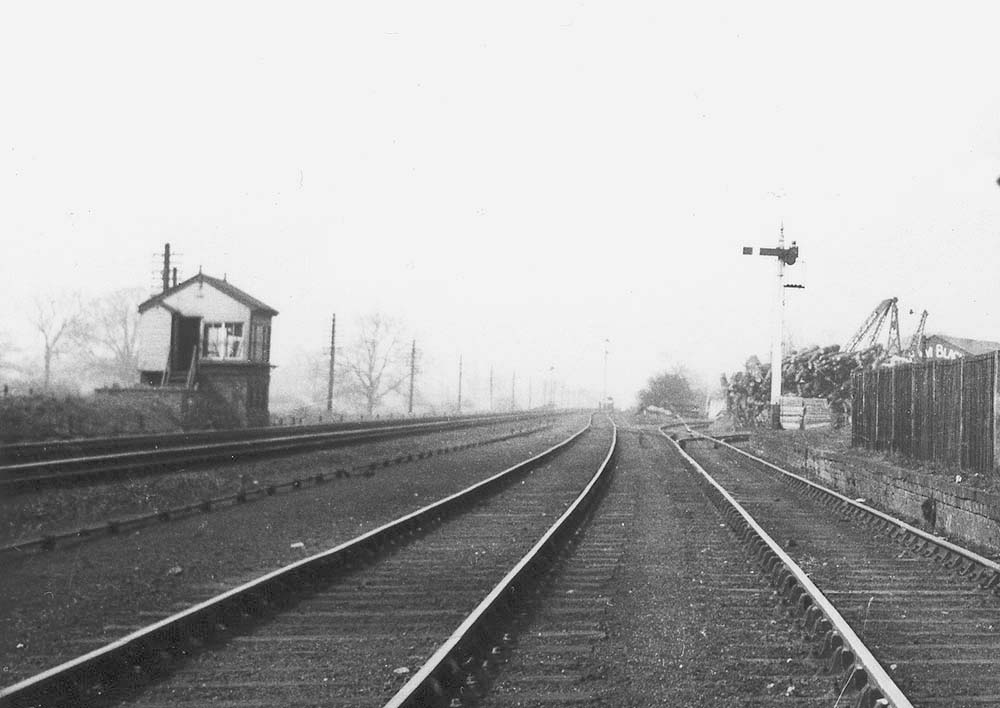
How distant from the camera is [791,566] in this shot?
26.8 feet

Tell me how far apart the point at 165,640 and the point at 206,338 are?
35.1 metres

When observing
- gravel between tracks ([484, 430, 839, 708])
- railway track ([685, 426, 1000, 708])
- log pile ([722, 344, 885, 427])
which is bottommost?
gravel between tracks ([484, 430, 839, 708])

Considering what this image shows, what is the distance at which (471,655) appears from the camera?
564cm

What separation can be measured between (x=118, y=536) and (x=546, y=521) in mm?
5435

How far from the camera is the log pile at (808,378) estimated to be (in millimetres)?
38719

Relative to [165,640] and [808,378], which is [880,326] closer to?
[808,378]

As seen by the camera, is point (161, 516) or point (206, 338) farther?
point (206, 338)

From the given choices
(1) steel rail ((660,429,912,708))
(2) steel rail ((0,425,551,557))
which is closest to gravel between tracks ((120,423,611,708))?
(1) steel rail ((660,429,912,708))

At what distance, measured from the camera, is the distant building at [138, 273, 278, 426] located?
3825 centimetres

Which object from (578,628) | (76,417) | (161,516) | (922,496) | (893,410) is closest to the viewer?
(578,628)

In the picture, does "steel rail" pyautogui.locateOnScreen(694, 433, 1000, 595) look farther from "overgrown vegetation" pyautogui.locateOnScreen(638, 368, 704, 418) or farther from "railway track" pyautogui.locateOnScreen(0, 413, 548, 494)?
"overgrown vegetation" pyautogui.locateOnScreen(638, 368, 704, 418)

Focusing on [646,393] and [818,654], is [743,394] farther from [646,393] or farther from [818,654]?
[818,654]

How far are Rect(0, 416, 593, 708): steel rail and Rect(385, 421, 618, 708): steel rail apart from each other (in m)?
1.60

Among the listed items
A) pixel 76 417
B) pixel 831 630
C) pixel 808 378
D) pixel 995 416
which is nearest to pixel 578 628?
pixel 831 630
